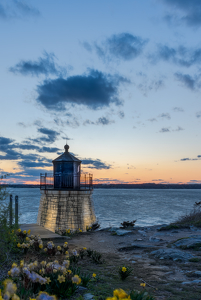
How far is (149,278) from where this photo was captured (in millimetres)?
6023

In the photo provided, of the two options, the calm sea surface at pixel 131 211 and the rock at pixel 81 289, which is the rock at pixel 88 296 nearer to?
the rock at pixel 81 289

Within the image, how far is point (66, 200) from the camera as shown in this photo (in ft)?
59.4

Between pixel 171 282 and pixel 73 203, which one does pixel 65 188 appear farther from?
pixel 171 282

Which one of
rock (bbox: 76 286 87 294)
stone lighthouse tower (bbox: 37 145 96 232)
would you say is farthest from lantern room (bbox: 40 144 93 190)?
rock (bbox: 76 286 87 294)

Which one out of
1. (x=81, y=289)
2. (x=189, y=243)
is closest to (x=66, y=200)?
(x=189, y=243)

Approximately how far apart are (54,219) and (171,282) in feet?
44.8

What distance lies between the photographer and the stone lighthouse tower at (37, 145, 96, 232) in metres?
18.0

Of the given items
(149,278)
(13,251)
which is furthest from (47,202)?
(149,278)

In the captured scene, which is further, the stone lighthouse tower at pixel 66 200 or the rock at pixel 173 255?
the stone lighthouse tower at pixel 66 200

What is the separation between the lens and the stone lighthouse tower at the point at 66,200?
58.9 ft

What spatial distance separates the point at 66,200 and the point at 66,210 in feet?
2.57

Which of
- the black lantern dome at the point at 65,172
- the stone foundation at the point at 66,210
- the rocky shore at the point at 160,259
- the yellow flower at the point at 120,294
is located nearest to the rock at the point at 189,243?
the rocky shore at the point at 160,259

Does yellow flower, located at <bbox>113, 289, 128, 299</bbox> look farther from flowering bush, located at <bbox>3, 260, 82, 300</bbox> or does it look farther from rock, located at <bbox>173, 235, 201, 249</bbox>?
rock, located at <bbox>173, 235, 201, 249</bbox>

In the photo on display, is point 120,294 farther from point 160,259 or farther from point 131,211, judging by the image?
point 131,211
